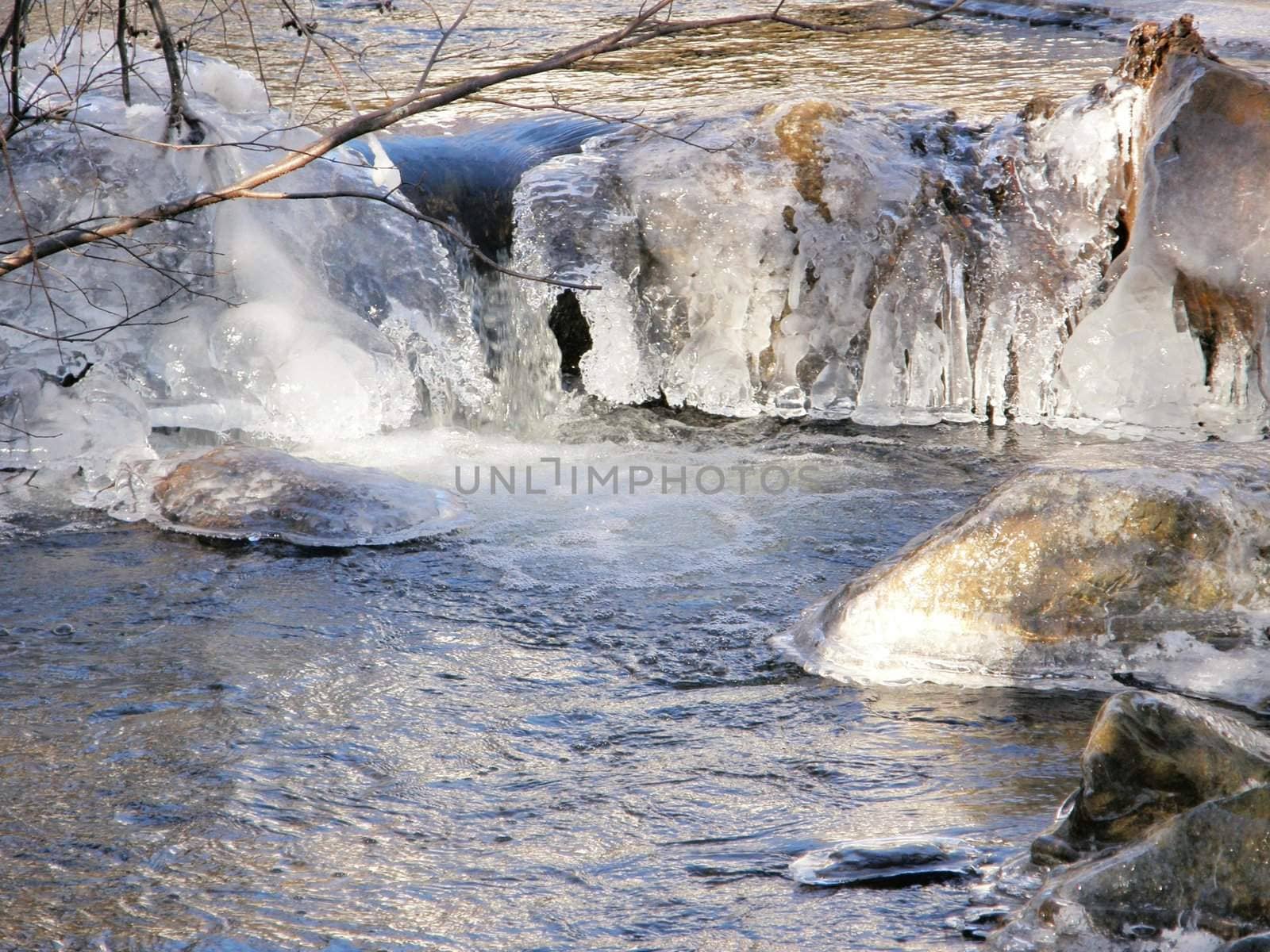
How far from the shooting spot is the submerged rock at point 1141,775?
7.89ft

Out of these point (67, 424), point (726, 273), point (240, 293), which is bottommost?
point (67, 424)

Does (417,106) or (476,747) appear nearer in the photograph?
(476,747)

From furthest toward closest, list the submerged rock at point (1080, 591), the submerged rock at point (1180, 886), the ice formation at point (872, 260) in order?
A: the ice formation at point (872, 260)
the submerged rock at point (1080, 591)
the submerged rock at point (1180, 886)

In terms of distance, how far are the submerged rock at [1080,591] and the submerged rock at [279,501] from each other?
1.80 metres

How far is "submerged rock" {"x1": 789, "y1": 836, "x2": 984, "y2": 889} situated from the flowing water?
30 mm

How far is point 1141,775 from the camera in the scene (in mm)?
2412

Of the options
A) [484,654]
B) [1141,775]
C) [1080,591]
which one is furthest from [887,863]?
[484,654]

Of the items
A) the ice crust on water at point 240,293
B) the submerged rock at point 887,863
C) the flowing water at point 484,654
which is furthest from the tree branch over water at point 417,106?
the ice crust on water at point 240,293

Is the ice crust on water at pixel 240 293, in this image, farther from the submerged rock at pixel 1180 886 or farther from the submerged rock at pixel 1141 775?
the submerged rock at pixel 1180 886

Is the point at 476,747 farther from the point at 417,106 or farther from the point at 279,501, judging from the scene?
the point at 279,501

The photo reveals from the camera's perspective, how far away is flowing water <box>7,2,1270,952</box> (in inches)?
98.4

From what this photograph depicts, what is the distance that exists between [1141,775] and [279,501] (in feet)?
10.9

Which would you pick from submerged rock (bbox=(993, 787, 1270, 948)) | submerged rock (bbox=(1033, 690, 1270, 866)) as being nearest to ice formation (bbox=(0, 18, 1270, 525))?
submerged rock (bbox=(1033, 690, 1270, 866))

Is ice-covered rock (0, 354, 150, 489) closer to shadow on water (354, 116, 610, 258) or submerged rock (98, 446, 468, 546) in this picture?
submerged rock (98, 446, 468, 546)
